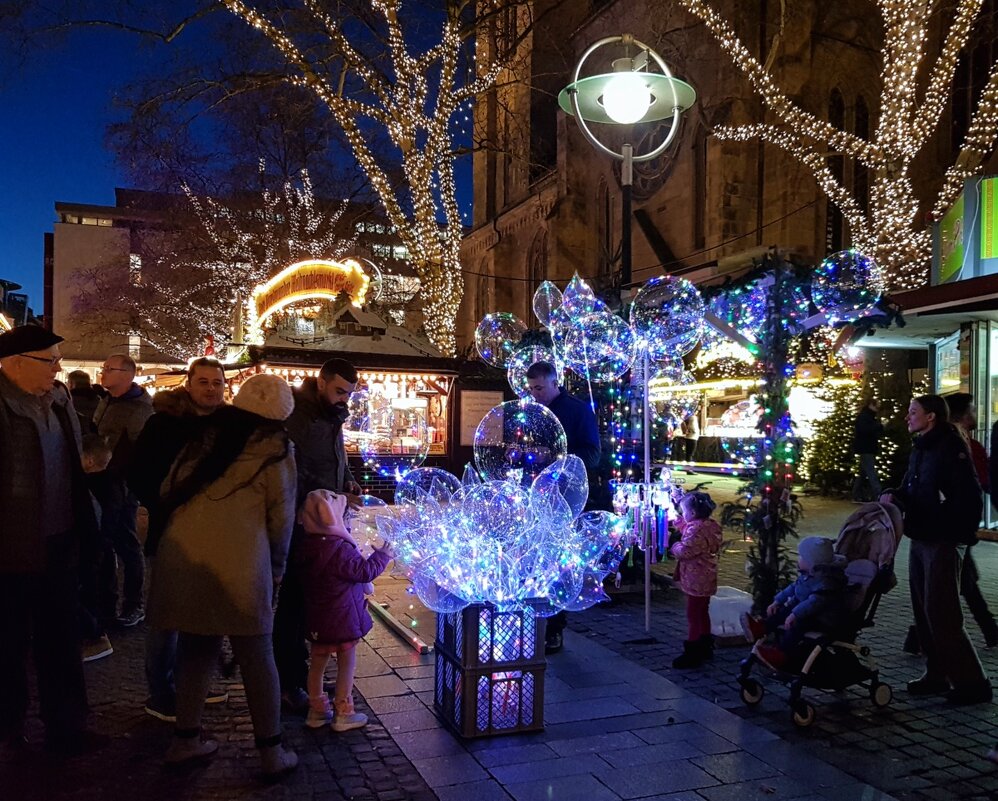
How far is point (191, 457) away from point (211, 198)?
2424 cm

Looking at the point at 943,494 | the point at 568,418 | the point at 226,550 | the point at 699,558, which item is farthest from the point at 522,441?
the point at 943,494

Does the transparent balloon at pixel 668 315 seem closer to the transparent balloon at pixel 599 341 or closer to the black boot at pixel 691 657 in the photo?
the transparent balloon at pixel 599 341

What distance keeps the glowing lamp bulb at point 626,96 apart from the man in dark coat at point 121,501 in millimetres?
4752

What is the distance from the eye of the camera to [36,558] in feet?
12.1

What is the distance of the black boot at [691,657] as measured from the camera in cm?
537

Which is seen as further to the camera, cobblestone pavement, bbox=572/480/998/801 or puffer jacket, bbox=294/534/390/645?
puffer jacket, bbox=294/534/390/645

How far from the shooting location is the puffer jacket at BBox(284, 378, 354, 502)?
14.5 feet

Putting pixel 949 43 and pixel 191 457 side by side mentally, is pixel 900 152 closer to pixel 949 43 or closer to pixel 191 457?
pixel 949 43

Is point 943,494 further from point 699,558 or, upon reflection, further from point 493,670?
point 493,670

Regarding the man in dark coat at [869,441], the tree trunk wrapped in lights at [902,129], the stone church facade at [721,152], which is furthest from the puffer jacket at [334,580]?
the tree trunk wrapped in lights at [902,129]

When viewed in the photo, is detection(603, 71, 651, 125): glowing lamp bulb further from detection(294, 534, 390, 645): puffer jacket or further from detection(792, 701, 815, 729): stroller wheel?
detection(792, 701, 815, 729): stroller wheel

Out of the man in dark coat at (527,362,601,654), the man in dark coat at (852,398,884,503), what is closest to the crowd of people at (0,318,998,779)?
the man in dark coat at (527,362,601,654)

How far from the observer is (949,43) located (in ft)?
49.8

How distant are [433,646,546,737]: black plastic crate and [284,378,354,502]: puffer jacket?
124cm
